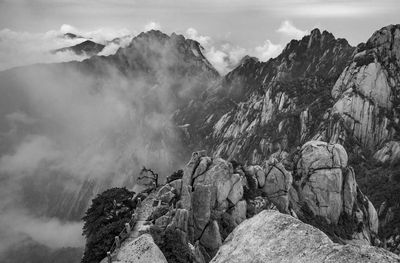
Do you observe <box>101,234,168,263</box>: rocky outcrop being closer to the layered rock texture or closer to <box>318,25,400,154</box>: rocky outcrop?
the layered rock texture

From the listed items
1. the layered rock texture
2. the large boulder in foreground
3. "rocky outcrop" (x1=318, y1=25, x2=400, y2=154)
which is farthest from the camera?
"rocky outcrop" (x1=318, y1=25, x2=400, y2=154)

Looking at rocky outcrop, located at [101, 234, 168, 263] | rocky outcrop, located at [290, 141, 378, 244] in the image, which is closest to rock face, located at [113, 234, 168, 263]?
rocky outcrop, located at [101, 234, 168, 263]

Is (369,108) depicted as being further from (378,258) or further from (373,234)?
(378,258)

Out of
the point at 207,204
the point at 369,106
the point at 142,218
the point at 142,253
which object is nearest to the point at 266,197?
the point at 207,204

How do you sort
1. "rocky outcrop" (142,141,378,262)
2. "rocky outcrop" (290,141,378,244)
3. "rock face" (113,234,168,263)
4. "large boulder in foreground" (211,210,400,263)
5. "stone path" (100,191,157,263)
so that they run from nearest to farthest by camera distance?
"large boulder in foreground" (211,210,400,263) < "rock face" (113,234,168,263) < "stone path" (100,191,157,263) < "rocky outcrop" (142,141,378,262) < "rocky outcrop" (290,141,378,244)

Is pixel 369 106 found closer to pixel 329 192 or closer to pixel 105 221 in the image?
pixel 329 192

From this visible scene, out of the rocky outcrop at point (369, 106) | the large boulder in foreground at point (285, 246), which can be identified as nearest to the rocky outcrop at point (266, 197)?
the large boulder in foreground at point (285, 246)
